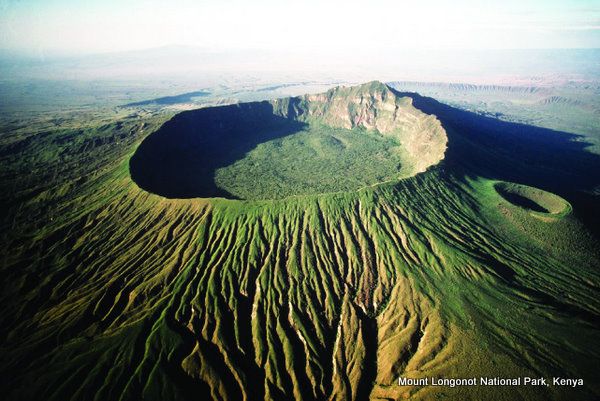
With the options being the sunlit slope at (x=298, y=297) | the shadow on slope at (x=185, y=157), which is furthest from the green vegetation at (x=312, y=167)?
the sunlit slope at (x=298, y=297)

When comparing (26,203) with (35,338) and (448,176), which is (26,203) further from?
(448,176)

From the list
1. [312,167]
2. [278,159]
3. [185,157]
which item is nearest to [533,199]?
[312,167]

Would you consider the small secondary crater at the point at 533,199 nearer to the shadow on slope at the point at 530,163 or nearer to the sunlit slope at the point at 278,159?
the shadow on slope at the point at 530,163

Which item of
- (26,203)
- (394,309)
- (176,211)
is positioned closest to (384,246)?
(394,309)

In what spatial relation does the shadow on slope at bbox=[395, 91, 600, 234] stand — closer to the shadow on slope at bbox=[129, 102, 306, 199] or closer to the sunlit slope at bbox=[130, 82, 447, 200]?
the sunlit slope at bbox=[130, 82, 447, 200]

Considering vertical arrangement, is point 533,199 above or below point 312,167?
above

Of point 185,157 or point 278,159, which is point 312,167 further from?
point 185,157

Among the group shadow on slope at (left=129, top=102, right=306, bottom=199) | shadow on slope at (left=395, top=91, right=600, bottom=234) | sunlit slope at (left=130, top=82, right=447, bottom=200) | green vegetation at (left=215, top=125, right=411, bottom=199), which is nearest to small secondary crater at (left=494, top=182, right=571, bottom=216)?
shadow on slope at (left=395, top=91, right=600, bottom=234)
